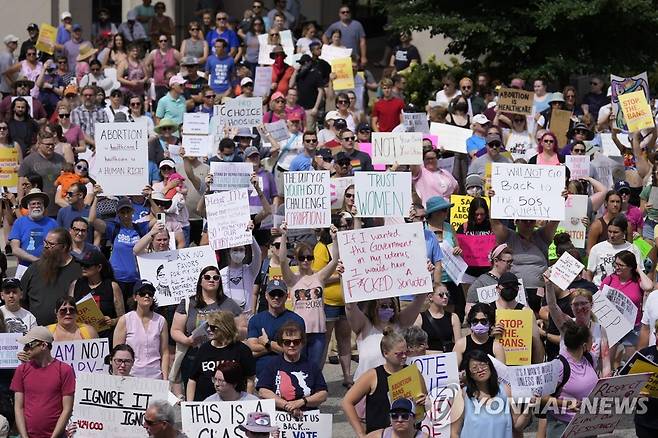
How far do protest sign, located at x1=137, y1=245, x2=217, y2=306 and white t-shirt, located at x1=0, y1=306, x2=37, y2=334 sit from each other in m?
1.44

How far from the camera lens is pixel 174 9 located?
1187 inches

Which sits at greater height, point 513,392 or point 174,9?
point 174,9

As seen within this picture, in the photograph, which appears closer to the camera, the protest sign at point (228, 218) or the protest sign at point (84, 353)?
the protest sign at point (84, 353)

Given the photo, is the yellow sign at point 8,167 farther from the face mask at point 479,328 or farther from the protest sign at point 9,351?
the face mask at point 479,328

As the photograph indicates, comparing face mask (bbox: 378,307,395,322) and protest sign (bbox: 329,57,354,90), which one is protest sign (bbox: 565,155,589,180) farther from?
face mask (bbox: 378,307,395,322)

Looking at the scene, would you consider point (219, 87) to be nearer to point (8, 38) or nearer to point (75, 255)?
point (8, 38)

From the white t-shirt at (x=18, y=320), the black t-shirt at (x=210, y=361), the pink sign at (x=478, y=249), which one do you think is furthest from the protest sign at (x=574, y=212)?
the white t-shirt at (x=18, y=320)

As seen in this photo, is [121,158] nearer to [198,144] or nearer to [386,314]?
[198,144]

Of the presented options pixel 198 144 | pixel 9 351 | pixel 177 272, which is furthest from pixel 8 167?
pixel 9 351

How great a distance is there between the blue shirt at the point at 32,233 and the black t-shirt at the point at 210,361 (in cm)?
396

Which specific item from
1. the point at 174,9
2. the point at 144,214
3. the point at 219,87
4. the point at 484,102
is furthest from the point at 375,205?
the point at 174,9

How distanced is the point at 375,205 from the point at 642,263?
2.62m

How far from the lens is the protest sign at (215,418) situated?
11.4m

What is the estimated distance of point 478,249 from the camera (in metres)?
15.9
